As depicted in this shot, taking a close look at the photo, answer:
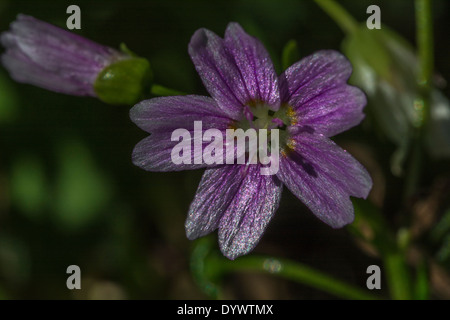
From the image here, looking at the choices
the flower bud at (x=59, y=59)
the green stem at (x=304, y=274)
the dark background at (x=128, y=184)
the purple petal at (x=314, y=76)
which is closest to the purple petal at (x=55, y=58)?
the flower bud at (x=59, y=59)

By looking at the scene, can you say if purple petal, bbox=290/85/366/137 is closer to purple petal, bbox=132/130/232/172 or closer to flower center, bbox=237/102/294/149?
flower center, bbox=237/102/294/149

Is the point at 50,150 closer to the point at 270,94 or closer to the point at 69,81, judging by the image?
the point at 69,81

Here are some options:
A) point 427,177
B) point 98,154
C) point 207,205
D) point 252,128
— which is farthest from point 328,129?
point 98,154

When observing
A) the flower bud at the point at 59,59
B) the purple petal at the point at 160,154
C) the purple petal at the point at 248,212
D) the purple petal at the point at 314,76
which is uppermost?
the flower bud at the point at 59,59

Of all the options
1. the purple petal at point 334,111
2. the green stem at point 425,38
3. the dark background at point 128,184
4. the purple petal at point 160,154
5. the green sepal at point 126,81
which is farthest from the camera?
the dark background at point 128,184

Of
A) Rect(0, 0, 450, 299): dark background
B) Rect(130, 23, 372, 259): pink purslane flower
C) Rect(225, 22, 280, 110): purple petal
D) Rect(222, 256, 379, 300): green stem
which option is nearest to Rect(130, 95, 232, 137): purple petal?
Rect(130, 23, 372, 259): pink purslane flower

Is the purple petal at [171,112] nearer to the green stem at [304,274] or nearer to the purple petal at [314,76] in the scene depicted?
the purple petal at [314,76]
